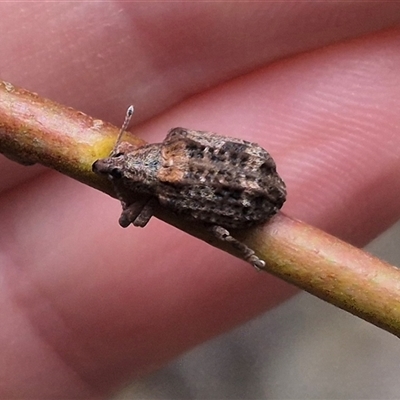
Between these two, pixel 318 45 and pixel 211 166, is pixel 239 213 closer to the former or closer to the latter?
pixel 211 166

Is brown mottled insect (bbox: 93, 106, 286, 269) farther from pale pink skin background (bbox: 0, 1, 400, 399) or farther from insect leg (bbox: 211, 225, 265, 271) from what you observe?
pale pink skin background (bbox: 0, 1, 400, 399)

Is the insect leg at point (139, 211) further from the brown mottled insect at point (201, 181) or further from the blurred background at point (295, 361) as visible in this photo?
the blurred background at point (295, 361)

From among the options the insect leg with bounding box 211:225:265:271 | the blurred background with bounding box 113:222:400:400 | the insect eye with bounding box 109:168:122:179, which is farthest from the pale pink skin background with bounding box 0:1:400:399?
the insect leg with bounding box 211:225:265:271

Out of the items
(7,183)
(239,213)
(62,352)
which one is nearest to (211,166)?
(239,213)

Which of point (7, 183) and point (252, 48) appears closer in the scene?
point (252, 48)

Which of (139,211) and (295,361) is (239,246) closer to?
(139,211)

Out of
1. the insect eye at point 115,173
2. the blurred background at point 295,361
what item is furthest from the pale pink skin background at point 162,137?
the insect eye at point 115,173

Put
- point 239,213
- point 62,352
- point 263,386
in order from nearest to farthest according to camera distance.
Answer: point 239,213 < point 62,352 < point 263,386
